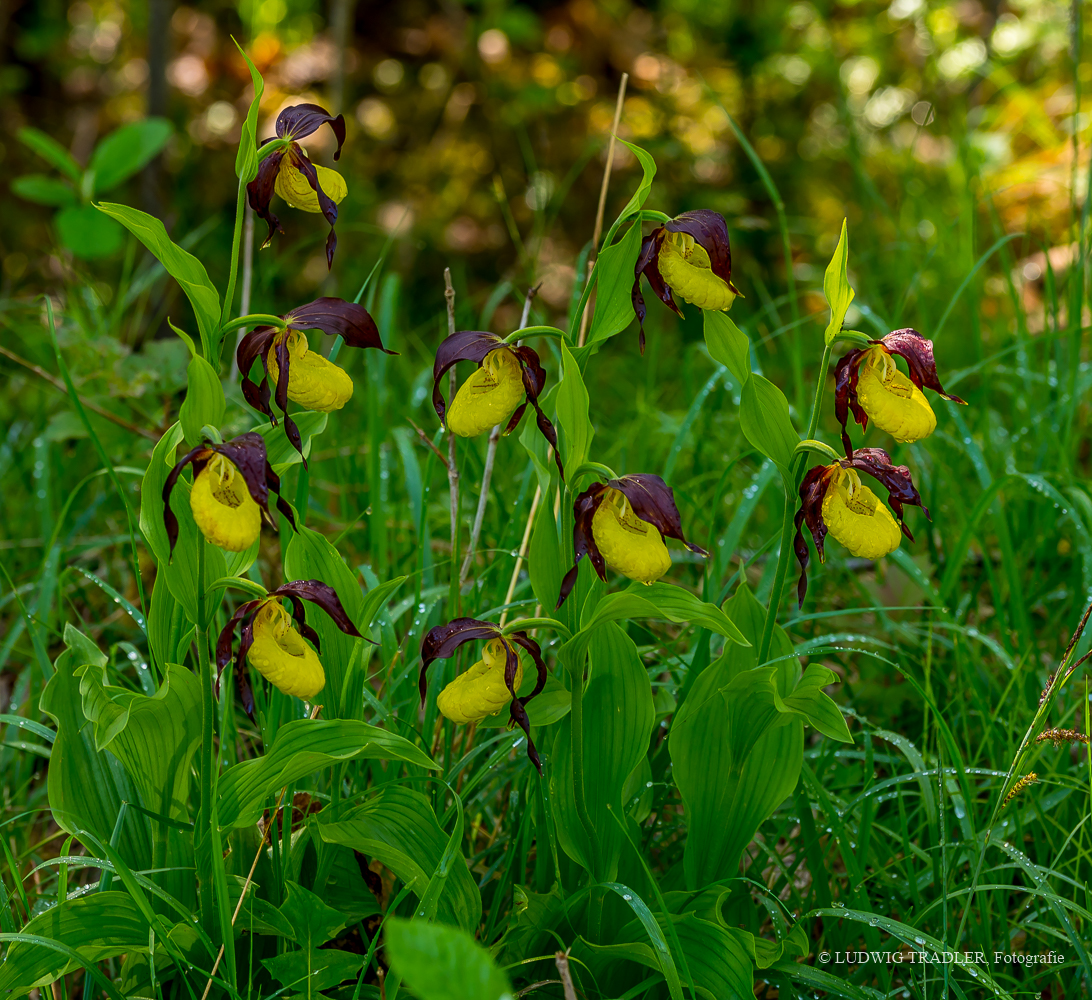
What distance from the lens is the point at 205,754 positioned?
860mm

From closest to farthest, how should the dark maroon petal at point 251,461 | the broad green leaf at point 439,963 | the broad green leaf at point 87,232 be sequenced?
the broad green leaf at point 439,963 → the dark maroon petal at point 251,461 → the broad green leaf at point 87,232

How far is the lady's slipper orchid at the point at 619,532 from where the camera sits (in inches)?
30.9

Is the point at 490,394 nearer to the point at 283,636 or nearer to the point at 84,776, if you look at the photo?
the point at 283,636

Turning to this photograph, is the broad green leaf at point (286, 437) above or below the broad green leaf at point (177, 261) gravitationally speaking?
below

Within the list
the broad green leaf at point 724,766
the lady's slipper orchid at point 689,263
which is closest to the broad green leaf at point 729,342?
the lady's slipper orchid at point 689,263

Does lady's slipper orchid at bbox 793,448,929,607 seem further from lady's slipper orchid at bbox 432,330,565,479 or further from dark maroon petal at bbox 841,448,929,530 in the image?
lady's slipper orchid at bbox 432,330,565,479

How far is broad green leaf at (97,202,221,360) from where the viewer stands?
758 mm

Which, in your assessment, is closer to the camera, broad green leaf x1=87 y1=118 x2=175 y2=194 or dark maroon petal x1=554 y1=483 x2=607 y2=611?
dark maroon petal x1=554 y1=483 x2=607 y2=611

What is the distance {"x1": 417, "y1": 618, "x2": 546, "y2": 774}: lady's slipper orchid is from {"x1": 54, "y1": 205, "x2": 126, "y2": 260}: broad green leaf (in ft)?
6.41

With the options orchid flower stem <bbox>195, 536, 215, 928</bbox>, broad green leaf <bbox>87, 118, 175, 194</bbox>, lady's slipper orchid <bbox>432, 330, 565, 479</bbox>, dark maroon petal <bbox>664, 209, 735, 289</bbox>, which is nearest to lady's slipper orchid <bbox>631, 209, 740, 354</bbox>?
dark maroon petal <bbox>664, 209, 735, 289</bbox>

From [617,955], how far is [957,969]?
0.41 m

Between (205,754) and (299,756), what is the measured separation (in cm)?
12

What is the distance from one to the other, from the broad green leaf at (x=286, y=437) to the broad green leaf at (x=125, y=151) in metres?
1.60

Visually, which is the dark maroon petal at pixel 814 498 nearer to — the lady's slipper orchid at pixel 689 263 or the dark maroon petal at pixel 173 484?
the lady's slipper orchid at pixel 689 263
